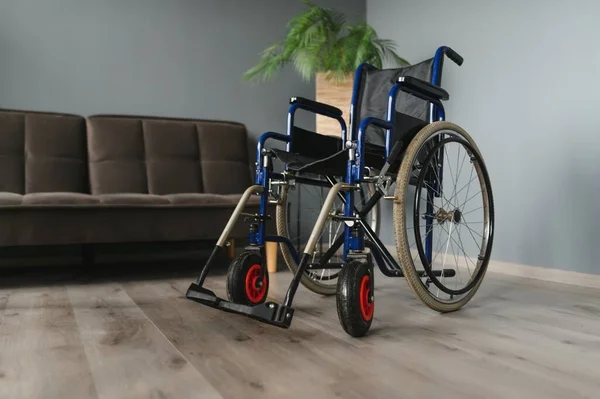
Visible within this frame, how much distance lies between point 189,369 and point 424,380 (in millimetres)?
461

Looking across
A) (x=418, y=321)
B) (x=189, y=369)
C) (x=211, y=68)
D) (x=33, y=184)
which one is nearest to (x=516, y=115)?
A: (x=418, y=321)

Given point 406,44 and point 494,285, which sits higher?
point 406,44

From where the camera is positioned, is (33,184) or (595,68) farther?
(33,184)

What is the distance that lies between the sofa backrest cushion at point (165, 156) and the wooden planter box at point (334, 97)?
0.54 meters

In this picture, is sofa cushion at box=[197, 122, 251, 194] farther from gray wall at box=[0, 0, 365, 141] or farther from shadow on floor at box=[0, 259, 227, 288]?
shadow on floor at box=[0, 259, 227, 288]

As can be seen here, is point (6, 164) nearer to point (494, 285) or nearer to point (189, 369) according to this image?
point (189, 369)

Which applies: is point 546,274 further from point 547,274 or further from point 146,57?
point 146,57

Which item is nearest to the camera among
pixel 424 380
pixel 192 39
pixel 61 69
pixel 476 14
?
pixel 424 380

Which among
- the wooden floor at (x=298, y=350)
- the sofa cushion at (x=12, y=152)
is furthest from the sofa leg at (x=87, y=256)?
the wooden floor at (x=298, y=350)

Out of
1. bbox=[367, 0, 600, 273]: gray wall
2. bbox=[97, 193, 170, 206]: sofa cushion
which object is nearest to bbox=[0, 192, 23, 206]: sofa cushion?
bbox=[97, 193, 170, 206]: sofa cushion

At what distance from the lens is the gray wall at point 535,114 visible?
230 centimetres

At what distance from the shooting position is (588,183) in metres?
2.32

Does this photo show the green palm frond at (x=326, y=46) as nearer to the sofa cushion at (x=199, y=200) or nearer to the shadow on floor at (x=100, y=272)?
the sofa cushion at (x=199, y=200)

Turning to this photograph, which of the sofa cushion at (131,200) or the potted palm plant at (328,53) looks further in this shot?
the potted palm plant at (328,53)
